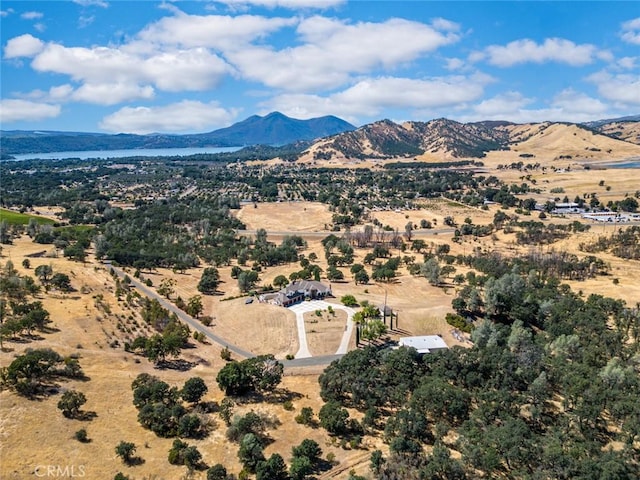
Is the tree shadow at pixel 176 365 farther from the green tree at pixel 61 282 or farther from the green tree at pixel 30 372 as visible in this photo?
the green tree at pixel 61 282

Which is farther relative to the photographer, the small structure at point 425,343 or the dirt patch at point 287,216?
the dirt patch at point 287,216

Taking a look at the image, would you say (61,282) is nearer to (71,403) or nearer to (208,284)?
(208,284)

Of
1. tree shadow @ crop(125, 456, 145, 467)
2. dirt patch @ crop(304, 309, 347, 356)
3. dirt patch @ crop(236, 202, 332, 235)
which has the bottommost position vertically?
tree shadow @ crop(125, 456, 145, 467)

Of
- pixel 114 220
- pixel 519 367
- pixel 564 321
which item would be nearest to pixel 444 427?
pixel 519 367

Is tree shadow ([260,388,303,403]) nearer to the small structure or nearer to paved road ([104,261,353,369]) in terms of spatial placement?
paved road ([104,261,353,369])

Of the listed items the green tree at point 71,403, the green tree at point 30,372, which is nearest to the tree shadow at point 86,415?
the green tree at point 71,403

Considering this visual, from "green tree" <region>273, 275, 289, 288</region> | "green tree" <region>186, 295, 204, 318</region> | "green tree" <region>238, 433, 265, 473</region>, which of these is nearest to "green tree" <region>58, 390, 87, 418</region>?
"green tree" <region>238, 433, 265, 473</region>
